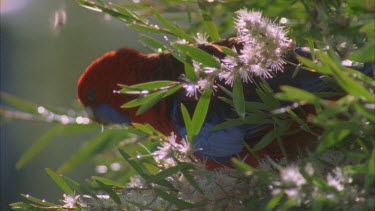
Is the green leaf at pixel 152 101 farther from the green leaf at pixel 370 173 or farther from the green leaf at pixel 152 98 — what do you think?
the green leaf at pixel 370 173

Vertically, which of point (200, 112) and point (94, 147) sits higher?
point (200, 112)

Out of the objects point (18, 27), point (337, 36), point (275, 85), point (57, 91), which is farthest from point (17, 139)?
point (337, 36)

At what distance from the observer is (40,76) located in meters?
2.97

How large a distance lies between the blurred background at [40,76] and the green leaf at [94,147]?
159cm

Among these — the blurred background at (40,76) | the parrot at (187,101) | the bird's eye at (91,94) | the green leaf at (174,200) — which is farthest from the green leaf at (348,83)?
the blurred background at (40,76)

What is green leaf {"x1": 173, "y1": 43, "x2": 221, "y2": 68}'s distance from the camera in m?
0.62

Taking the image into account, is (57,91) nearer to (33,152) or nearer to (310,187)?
(33,152)

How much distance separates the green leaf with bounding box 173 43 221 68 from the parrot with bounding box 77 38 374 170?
6 centimetres

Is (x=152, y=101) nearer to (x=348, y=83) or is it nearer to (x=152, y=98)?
(x=152, y=98)

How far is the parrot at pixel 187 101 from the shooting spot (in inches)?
30.1

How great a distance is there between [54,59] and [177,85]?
235cm

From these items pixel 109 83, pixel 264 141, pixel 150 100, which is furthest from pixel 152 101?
pixel 109 83

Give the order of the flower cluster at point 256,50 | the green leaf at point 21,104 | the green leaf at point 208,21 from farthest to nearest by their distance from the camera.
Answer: the green leaf at point 21,104 < the green leaf at point 208,21 < the flower cluster at point 256,50

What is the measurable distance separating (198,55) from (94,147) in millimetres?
290
